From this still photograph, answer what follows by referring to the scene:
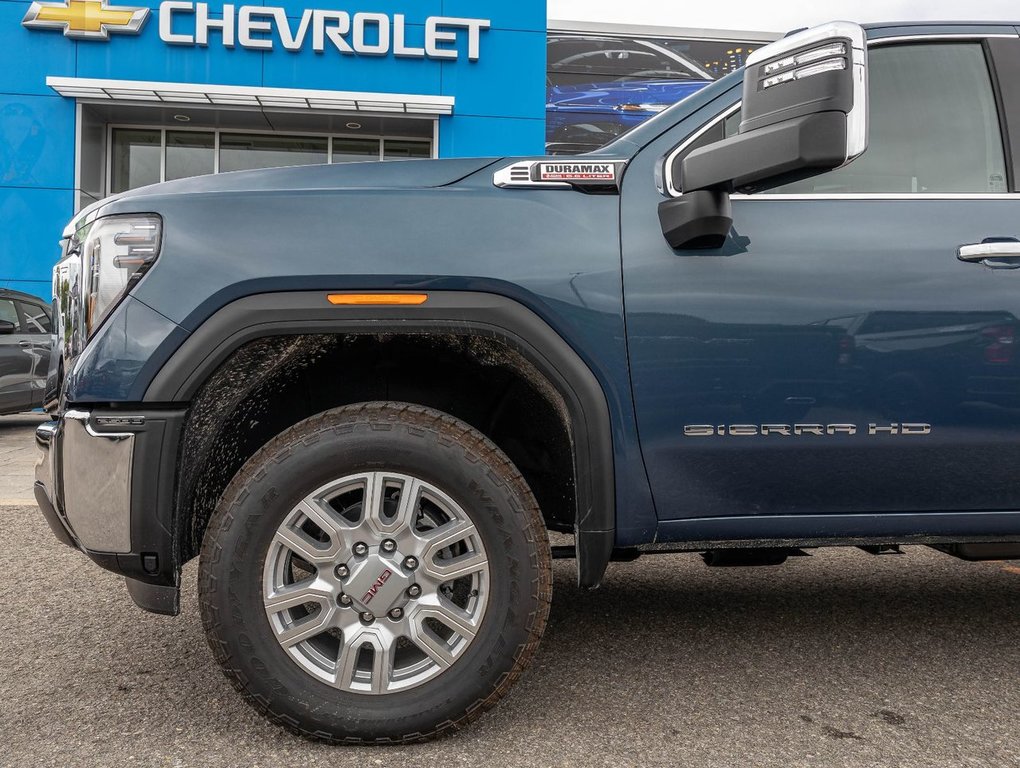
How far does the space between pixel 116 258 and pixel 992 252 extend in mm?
2243

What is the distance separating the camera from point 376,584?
2074 mm

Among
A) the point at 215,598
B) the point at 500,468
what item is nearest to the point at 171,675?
the point at 215,598

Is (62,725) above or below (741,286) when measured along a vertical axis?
below

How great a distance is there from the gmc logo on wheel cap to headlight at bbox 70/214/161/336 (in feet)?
3.05

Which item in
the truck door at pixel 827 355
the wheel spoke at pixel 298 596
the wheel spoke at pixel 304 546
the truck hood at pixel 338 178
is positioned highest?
the truck hood at pixel 338 178

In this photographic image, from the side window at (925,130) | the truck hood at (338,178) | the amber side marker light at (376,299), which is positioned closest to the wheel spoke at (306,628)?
the amber side marker light at (376,299)

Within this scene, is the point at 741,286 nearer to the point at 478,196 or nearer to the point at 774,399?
the point at 774,399

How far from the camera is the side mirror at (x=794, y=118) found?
71.0 inches

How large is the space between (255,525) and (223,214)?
0.77 metres

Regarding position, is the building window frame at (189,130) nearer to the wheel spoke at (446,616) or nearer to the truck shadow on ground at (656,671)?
the truck shadow on ground at (656,671)

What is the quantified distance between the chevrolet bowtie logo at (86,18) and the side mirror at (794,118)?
1318 cm

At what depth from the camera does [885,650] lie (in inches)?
110

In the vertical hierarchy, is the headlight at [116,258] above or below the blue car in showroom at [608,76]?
below

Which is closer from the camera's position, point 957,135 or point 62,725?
point 62,725
